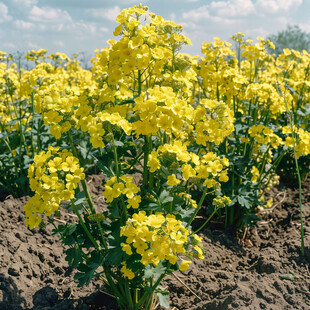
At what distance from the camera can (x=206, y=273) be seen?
2.94 meters

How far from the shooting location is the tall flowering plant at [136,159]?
5.60 ft

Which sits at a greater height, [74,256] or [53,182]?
[53,182]

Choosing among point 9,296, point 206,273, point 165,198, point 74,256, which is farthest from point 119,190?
point 206,273

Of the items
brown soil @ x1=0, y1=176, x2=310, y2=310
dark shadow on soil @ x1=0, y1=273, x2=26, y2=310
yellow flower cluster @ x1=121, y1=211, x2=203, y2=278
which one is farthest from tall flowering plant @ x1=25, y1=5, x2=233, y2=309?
dark shadow on soil @ x1=0, y1=273, x2=26, y2=310

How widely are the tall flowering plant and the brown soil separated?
50 cm

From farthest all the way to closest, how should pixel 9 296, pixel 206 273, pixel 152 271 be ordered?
pixel 206 273
pixel 9 296
pixel 152 271

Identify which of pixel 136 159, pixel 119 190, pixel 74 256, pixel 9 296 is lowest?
pixel 9 296

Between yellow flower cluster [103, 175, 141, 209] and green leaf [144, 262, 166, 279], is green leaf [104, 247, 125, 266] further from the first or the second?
yellow flower cluster [103, 175, 141, 209]

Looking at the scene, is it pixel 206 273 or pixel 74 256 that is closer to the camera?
pixel 74 256

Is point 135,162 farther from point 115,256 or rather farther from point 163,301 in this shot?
point 163,301

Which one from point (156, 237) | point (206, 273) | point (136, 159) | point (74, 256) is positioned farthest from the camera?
point (206, 273)

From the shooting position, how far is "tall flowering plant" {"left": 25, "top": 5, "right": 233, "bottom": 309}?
67.2 inches

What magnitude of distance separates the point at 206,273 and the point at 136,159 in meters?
1.35

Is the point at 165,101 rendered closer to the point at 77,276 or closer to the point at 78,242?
the point at 78,242
